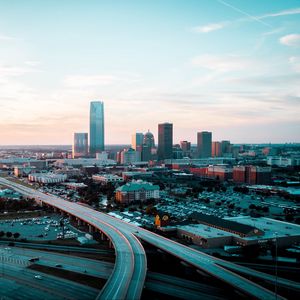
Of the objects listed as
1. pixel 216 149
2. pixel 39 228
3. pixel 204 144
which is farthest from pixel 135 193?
pixel 216 149

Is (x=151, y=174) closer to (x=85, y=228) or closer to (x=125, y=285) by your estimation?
(x=85, y=228)

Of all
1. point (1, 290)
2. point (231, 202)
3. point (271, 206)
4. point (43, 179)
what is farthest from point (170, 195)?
point (1, 290)

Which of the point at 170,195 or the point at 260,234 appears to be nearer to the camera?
the point at 260,234

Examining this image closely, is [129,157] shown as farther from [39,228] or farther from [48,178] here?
[39,228]

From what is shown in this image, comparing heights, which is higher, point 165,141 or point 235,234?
point 165,141

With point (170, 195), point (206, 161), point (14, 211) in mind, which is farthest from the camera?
point (206, 161)

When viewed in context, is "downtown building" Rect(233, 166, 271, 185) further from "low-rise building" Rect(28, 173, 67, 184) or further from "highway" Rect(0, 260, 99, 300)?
"highway" Rect(0, 260, 99, 300)

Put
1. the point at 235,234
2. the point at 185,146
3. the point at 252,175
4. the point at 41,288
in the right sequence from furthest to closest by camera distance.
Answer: the point at 185,146 → the point at 252,175 → the point at 235,234 → the point at 41,288

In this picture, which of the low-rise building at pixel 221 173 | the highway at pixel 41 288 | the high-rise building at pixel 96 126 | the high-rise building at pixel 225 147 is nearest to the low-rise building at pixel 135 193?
the highway at pixel 41 288
